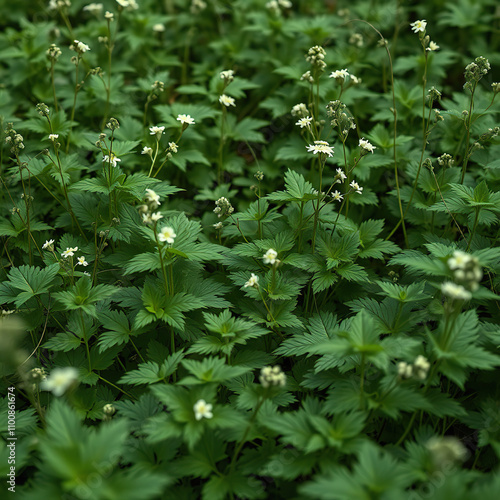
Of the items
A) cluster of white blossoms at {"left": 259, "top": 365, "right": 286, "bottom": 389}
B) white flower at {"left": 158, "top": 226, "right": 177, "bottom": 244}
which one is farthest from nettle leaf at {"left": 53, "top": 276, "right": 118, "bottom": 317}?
cluster of white blossoms at {"left": 259, "top": 365, "right": 286, "bottom": 389}

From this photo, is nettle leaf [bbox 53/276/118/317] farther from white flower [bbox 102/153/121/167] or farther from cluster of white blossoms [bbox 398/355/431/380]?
cluster of white blossoms [bbox 398/355/431/380]

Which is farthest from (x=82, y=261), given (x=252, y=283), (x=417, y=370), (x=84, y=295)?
(x=417, y=370)

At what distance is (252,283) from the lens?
2.76 m

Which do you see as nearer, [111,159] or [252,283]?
[252,283]

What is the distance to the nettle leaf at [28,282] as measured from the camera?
9.58 ft

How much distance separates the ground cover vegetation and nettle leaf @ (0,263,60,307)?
13 millimetres

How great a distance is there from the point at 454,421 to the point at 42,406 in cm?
237

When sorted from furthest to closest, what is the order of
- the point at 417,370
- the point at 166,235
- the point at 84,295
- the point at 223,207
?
1. the point at 223,207
2. the point at 84,295
3. the point at 166,235
4. the point at 417,370

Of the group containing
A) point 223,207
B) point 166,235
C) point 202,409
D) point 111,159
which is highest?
point 111,159

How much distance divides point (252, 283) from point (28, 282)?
140 cm

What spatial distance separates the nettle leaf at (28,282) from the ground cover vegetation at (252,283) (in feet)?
0.04

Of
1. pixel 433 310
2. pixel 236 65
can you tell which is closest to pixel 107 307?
pixel 433 310

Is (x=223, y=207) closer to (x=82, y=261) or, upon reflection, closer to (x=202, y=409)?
(x=82, y=261)

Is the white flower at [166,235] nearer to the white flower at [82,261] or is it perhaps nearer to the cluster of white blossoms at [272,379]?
the white flower at [82,261]
